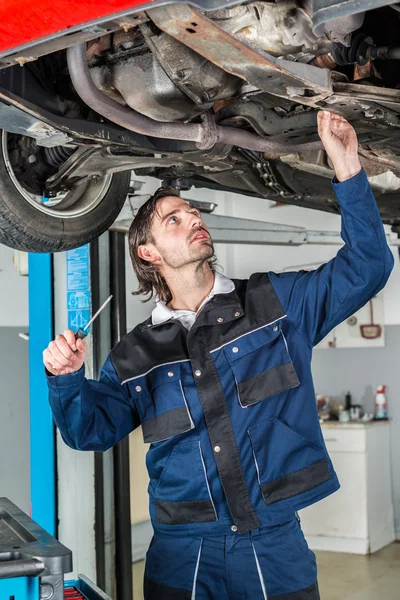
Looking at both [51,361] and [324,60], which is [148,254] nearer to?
[51,361]

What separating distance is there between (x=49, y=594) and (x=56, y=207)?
1322 mm

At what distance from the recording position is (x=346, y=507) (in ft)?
16.4

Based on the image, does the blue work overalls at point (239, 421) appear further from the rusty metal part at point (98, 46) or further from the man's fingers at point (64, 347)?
the rusty metal part at point (98, 46)

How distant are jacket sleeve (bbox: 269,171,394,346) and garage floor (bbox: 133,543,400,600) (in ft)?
9.00

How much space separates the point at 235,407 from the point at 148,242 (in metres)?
0.59

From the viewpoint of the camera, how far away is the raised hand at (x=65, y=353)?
5.39 ft

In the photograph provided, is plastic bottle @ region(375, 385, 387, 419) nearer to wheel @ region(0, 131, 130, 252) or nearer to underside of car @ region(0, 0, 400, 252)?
underside of car @ region(0, 0, 400, 252)

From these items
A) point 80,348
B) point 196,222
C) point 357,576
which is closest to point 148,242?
point 196,222

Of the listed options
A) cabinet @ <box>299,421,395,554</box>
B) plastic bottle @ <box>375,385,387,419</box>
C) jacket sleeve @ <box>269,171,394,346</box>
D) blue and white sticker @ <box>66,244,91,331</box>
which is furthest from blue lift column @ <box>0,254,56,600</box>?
plastic bottle @ <box>375,385,387,419</box>

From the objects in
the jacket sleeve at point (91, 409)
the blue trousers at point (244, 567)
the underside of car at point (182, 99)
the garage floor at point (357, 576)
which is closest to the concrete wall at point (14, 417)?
the garage floor at point (357, 576)

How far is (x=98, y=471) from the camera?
9.62 ft

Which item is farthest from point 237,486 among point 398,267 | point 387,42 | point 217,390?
point 398,267

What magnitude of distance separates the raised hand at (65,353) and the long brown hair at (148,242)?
479 millimetres

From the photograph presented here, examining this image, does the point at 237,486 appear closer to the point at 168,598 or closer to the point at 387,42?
the point at 168,598
